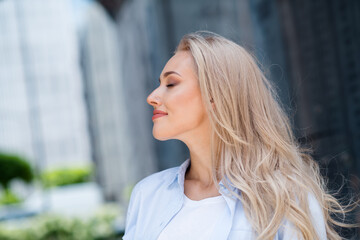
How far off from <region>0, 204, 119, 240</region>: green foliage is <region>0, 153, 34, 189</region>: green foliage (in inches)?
546

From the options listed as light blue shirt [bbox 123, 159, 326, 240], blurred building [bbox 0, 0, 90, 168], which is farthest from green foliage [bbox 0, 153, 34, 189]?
light blue shirt [bbox 123, 159, 326, 240]

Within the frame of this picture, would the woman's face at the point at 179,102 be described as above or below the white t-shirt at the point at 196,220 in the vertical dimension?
above

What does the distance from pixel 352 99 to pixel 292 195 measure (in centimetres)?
162

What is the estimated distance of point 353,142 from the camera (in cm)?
287

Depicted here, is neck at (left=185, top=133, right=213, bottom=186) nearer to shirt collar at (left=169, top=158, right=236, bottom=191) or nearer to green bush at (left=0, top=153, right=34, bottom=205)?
shirt collar at (left=169, top=158, right=236, bottom=191)

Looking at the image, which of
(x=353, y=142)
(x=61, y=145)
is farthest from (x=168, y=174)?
(x=61, y=145)

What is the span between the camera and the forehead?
1.66 meters

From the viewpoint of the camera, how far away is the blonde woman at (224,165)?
1473 mm

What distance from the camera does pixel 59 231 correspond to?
806cm

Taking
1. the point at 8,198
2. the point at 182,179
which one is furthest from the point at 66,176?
the point at 182,179

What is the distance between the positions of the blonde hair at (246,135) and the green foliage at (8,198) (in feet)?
69.4

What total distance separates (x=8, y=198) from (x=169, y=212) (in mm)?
21144

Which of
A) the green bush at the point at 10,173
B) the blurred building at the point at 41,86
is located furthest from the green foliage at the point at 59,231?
the blurred building at the point at 41,86

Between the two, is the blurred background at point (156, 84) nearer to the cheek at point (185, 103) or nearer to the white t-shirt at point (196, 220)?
the cheek at point (185, 103)
